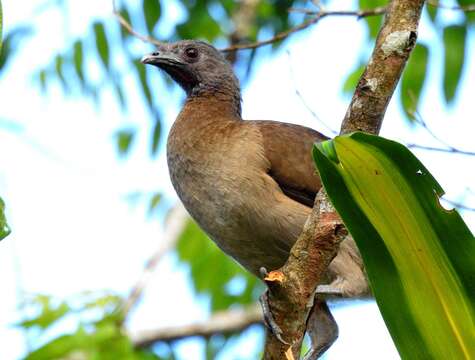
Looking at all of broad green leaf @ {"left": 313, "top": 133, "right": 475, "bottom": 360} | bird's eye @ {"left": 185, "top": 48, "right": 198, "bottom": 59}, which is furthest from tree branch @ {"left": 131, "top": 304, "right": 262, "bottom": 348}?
broad green leaf @ {"left": 313, "top": 133, "right": 475, "bottom": 360}

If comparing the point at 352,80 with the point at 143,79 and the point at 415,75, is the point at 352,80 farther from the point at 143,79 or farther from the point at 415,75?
the point at 143,79

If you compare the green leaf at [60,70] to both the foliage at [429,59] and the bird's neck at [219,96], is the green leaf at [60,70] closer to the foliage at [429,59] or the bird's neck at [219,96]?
the bird's neck at [219,96]

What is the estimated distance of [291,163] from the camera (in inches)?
167

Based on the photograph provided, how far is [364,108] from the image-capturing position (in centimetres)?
265

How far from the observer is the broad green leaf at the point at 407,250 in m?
2.10

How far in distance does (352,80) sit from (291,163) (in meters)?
1.52

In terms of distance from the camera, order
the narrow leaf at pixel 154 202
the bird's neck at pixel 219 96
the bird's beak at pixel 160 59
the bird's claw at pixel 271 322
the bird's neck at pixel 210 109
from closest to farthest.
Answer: the bird's claw at pixel 271 322 < the bird's neck at pixel 210 109 < the bird's neck at pixel 219 96 < the bird's beak at pixel 160 59 < the narrow leaf at pixel 154 202

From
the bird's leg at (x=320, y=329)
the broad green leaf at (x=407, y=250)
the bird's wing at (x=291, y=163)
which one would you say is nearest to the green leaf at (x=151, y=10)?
the bird's wing at (x=291, y=163)

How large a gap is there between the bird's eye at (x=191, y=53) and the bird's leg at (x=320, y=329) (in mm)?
1797

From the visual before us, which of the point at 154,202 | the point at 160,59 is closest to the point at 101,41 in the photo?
the point at 160,59

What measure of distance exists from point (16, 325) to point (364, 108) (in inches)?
105

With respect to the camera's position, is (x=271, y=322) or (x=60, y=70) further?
(x=60, y=70)

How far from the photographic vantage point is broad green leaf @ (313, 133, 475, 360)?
2.10 m

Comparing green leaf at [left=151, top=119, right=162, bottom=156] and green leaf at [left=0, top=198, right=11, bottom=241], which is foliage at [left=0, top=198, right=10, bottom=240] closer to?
green leaf at [left=0, top=198, right=11, bottom=241]
